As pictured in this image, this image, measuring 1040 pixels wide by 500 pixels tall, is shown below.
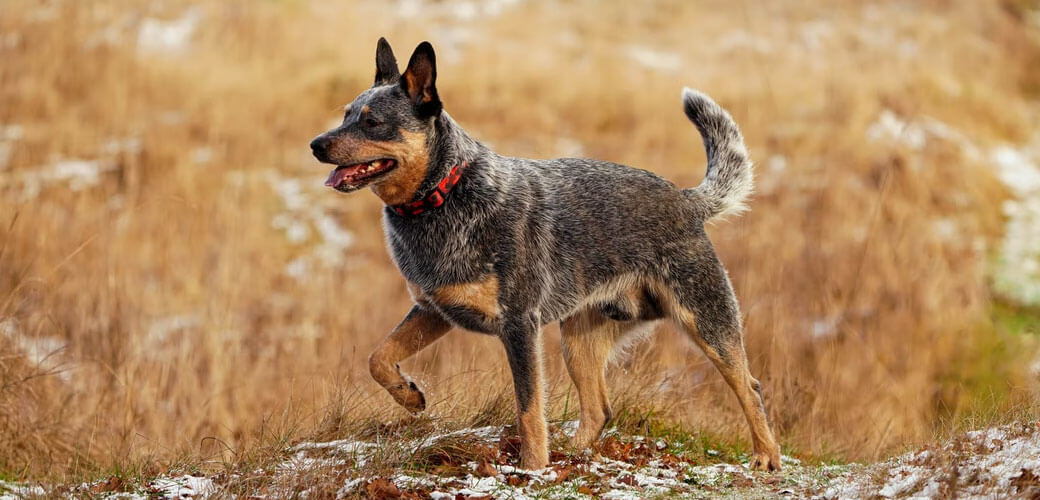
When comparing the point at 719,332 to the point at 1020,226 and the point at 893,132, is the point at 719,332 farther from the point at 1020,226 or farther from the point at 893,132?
the point at 893,132

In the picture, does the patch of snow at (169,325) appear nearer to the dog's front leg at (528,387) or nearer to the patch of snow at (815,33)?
the dog's front leg at (528,387)

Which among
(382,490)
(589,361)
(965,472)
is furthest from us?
(589,361)

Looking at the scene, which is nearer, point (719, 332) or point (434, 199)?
point (434, 199)

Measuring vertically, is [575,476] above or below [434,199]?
below

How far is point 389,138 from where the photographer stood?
4.43 metres

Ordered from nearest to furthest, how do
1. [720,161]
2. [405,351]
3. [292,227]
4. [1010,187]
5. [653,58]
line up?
[405,351], [720,161], [292,227], [1010,187], [653,58]

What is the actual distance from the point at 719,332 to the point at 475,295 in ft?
4.80

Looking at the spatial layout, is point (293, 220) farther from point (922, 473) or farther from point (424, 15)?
point (922, 473)

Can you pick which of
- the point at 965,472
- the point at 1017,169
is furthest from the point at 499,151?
the point at 965,472

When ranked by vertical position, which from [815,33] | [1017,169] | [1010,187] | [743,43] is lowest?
[1010,187]

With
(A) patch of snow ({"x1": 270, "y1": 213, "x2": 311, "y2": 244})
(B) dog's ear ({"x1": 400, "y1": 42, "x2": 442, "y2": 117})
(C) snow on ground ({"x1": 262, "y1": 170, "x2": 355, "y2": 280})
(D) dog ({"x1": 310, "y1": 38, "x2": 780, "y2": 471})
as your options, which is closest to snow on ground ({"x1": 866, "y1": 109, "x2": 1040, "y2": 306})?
(C) snow on ground ({"x1": 262, "y1": 170, "x2": 355, "y2": 280})

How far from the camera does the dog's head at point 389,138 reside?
4312 millimetres

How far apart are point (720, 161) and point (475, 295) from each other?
1.97 m

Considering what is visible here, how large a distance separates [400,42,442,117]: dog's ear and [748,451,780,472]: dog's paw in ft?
8.21
